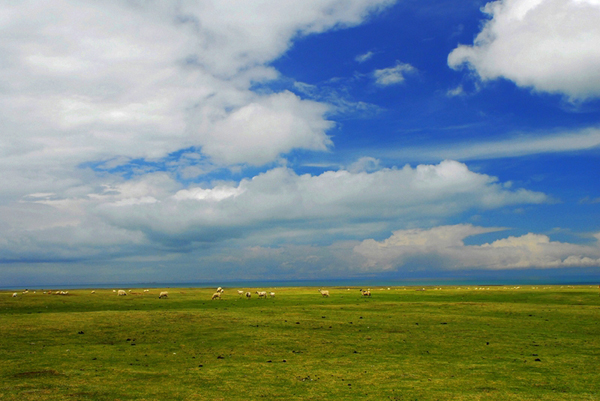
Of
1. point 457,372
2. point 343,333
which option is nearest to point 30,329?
point 343,333

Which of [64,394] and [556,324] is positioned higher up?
[64,394]

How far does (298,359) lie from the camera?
19.3 metres

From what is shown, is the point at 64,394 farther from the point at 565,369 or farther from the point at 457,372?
the point at 565,369

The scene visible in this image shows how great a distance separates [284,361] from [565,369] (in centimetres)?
1288

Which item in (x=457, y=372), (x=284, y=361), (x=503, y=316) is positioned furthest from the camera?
(x=503, y=316)

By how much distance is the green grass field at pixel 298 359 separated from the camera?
13727 millimetres

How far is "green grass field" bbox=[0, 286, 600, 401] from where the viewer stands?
13727 mm

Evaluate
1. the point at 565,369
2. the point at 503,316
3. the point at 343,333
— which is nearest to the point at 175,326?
the point at 343,333

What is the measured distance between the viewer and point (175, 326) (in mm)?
29984

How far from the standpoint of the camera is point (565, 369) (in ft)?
55.2

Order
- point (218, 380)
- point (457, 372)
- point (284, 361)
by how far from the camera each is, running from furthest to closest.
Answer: point (284, 361) → point (457, 372) → point (218, 380)

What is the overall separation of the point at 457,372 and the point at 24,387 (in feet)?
56.7

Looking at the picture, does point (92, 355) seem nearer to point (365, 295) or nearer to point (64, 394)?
point (64, 394)

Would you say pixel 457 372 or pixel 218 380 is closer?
pixel 218 380
